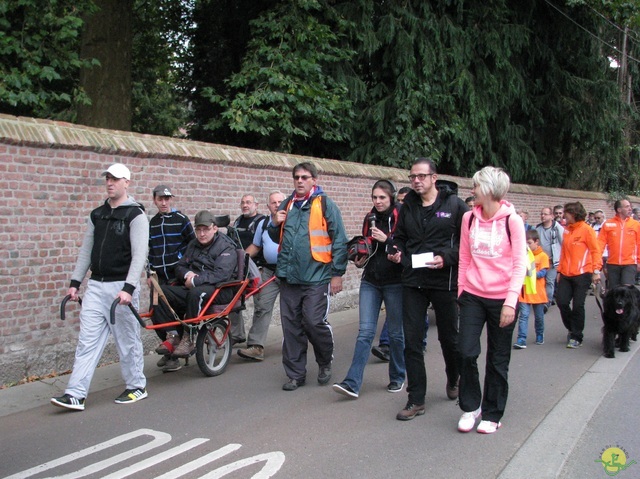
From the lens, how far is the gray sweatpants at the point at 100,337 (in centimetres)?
562

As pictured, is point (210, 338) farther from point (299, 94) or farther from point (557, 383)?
point (299, 94)

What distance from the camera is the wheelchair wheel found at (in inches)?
262

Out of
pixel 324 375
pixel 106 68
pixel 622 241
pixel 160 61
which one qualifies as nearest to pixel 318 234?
pixel 324 375

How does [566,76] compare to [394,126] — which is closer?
[394,126]

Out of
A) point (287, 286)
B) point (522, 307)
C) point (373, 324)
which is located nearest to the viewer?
point (373, 324)

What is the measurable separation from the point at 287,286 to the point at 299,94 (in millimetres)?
7509

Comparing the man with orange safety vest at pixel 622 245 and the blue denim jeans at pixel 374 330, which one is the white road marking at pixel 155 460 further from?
the man with orange safety vest at pixel 622 245

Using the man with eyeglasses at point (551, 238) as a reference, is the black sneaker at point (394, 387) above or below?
below

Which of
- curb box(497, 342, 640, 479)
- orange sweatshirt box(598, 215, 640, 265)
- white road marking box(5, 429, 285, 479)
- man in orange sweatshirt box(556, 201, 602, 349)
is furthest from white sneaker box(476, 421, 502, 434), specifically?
orange sweatshirt box(598, 215, 640, 265)

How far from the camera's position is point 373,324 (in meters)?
5.99

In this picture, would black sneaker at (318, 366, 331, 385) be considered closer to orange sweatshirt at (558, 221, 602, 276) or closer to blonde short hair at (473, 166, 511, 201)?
blonde short hair at (473, 166, 511, 201)

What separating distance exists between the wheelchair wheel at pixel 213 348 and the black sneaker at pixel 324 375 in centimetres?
114

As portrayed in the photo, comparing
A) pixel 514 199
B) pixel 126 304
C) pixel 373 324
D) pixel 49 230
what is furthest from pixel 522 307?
pixel 514 199

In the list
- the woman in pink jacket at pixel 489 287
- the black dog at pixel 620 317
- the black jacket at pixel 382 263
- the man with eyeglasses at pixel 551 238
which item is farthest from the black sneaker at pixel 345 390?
the man with eyeglasses at pixel 551 238
